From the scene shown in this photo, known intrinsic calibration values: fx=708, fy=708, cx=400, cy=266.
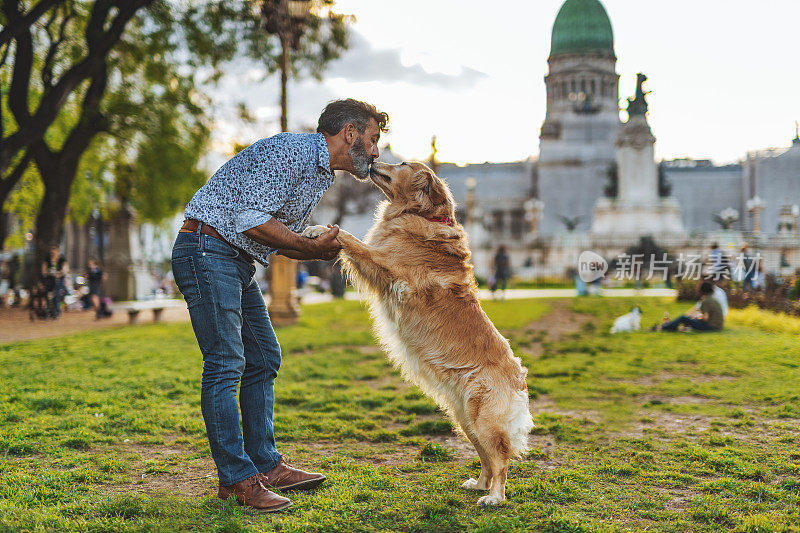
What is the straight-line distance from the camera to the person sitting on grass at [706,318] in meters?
14.3

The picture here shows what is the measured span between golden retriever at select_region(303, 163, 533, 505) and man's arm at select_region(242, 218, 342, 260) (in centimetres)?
18

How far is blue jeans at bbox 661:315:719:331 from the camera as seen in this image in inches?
564

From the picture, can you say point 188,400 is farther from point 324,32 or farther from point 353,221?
point 353,221

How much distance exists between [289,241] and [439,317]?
3.96 ft

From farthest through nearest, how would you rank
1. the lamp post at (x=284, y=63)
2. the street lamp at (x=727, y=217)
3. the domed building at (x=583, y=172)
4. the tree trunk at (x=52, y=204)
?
1. the domed building at (x=583, y=172)
2. the street lamp at (x=727, y=217)
3. the tree trunk at (x=52, y=204)
4. the lamp post at (x=284, y=63)

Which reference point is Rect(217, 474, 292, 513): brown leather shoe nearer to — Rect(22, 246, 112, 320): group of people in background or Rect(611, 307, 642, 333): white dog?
Rect(611, 307, 642, 333): white dog

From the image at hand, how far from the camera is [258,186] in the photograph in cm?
401

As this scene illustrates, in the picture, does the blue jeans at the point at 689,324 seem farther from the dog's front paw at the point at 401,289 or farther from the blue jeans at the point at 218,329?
the blue jeans at the point at 218,329

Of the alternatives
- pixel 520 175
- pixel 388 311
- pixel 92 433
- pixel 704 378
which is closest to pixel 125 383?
pixel 92 433

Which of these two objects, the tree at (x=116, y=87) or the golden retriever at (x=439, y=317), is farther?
the tree at (x=116, y=87)

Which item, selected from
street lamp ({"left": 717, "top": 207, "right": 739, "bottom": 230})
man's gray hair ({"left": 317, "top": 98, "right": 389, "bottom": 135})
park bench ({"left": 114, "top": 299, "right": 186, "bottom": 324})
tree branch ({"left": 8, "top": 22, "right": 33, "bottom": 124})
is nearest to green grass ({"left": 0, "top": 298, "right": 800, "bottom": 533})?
man's gray hair ({"left": 317, "top": 98, "right": 389, "bottom": 135})

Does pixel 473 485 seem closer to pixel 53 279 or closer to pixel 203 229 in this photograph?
pixel 203 229

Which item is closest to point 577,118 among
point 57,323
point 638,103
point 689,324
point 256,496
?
point 638,103

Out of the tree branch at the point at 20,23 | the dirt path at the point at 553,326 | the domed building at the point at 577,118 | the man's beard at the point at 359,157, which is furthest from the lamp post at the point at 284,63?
the domed building at the point at 577,118
